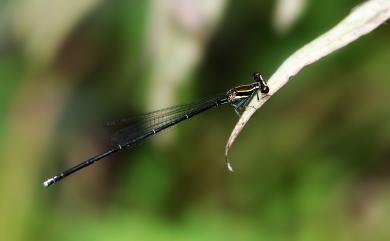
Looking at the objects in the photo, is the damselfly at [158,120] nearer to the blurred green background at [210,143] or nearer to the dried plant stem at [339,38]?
the blurred green background at [210,143]

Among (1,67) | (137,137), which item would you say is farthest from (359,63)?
(1,67)

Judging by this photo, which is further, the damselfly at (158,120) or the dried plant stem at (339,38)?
the damselfly at (158,120)

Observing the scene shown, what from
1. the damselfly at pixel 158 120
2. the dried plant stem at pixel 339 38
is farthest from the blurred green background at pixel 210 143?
the dried plant stem at pixel 339 38

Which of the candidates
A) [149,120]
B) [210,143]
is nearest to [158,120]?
[149,120]

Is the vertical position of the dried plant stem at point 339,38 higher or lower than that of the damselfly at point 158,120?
lower

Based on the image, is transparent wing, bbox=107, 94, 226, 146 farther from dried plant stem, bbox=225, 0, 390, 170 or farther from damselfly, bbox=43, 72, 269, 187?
dried plant stem, bbox=225, 0, 390, 170

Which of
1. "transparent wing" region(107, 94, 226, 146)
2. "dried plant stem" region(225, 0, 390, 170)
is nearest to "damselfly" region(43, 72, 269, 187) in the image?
"transparent wing" region(107, 94, 226, 146)

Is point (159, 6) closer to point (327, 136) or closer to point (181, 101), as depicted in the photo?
point (181, 101)
